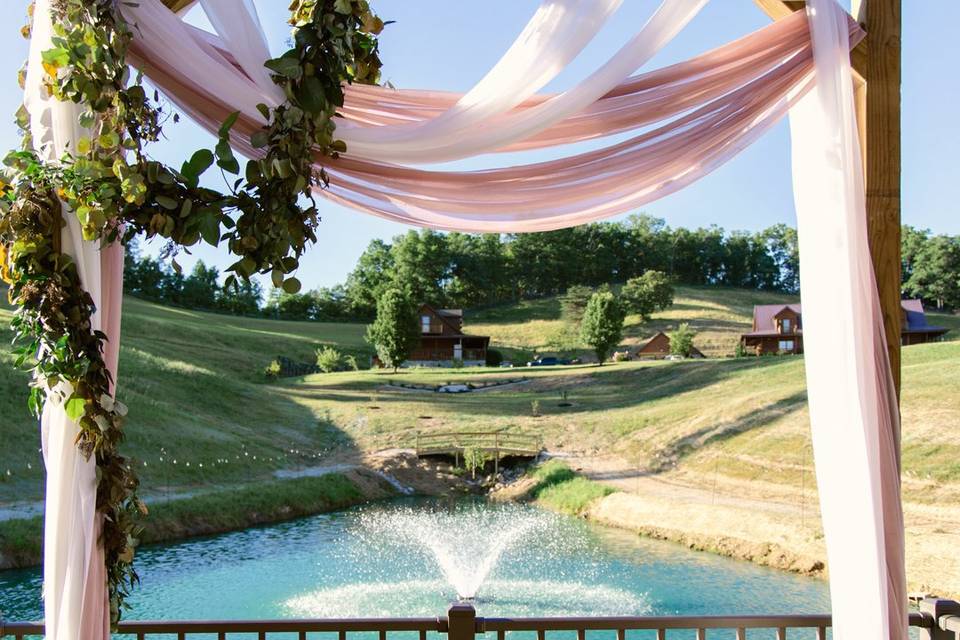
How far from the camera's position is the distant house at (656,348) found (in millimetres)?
16984

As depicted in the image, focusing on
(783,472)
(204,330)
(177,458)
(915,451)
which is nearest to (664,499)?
(783,472)

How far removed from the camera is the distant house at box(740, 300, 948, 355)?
15.8m

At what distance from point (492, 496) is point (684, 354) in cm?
609

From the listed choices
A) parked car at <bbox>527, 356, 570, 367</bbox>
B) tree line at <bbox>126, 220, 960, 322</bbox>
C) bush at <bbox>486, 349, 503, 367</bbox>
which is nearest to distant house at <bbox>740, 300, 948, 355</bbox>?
tree line at <bbox>126, 220, 960, 322</bbox>

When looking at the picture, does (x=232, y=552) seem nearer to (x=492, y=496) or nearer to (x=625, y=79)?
(x=492, y=496)

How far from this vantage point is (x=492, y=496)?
1230 cm

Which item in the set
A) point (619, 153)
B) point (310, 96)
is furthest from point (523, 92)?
point (310, 96)

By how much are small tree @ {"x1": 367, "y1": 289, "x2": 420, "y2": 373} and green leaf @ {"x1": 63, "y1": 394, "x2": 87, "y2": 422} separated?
15224 mm

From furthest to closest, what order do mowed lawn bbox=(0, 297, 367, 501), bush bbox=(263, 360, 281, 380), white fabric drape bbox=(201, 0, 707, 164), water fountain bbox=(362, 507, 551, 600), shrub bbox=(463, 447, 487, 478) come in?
bush bbox=(263, 360, 281, 380)
shrub bbox=(463, 447, 487, 478)
mowed lawn bbox=(0, 297, 367, 501)
water fountain bbox=(362, 507, 551, 600)
white fabric drape bbox=(201, 0, 707, 164)

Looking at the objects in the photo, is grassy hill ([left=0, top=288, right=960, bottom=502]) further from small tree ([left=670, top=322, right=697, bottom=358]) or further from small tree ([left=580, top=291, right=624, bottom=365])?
small tree ([left=580, top=291, right=624, bottom=365])

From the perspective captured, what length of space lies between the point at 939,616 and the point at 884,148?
3.10 feet

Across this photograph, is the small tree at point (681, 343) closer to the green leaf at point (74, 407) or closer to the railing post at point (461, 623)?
the railing post at point (461, 623)

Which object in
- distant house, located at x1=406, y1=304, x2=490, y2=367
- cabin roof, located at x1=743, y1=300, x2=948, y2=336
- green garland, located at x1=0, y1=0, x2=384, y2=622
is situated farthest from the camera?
distant house, located at x1=406, y1=304, x2=490, y2=367

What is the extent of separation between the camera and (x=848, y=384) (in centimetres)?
151
